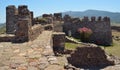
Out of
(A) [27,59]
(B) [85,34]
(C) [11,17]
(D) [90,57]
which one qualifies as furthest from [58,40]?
(B) [85,34]

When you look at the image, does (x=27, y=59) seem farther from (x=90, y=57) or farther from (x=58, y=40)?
(x=90, y=57)

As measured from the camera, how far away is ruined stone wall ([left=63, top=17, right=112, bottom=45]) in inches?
1441

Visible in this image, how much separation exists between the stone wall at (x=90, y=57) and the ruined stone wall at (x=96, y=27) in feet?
32.3


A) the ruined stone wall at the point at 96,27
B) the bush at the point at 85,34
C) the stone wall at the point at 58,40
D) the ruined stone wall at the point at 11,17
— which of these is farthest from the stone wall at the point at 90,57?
the ruined stone wall at the point at 96,27

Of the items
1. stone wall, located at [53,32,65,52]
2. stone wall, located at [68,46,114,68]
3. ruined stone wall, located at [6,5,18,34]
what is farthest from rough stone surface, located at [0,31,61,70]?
stone wall, located at [68,46,114,68]

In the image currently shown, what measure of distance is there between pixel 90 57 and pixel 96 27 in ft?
36.4

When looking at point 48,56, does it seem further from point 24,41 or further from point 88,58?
point 88,58

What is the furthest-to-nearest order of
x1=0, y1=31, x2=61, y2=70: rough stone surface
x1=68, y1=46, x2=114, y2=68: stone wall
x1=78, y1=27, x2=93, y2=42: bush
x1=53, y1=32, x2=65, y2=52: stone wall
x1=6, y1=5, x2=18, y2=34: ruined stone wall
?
x1=78, y1=27, x2=93, y2=42: bush
x1=68, y1=46, x2=114, y2=68: stone wall
x1=6, y1=5, x2=18, y2=34: ruined stone wall
x1=53, y1=32, x2=65, y2=52: stone wall
x1=0, y1=31, x2=61, y2=70: rough stone surface

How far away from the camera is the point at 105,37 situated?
3678 centimetres

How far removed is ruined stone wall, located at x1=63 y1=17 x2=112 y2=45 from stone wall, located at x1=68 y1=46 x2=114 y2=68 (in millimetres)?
9855

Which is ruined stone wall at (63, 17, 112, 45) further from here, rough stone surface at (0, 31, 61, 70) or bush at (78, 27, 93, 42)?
rough stone surface at (0, 31, 61, 70)

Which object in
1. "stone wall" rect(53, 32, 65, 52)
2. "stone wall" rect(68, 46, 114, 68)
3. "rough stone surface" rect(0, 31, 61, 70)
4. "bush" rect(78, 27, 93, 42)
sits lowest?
"stone wall" rect(68, 46, 114, 68)

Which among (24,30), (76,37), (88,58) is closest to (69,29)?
(76,37)

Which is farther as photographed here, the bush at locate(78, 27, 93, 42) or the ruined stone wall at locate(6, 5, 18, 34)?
the bush at locate(78, 27, 93, 42)
